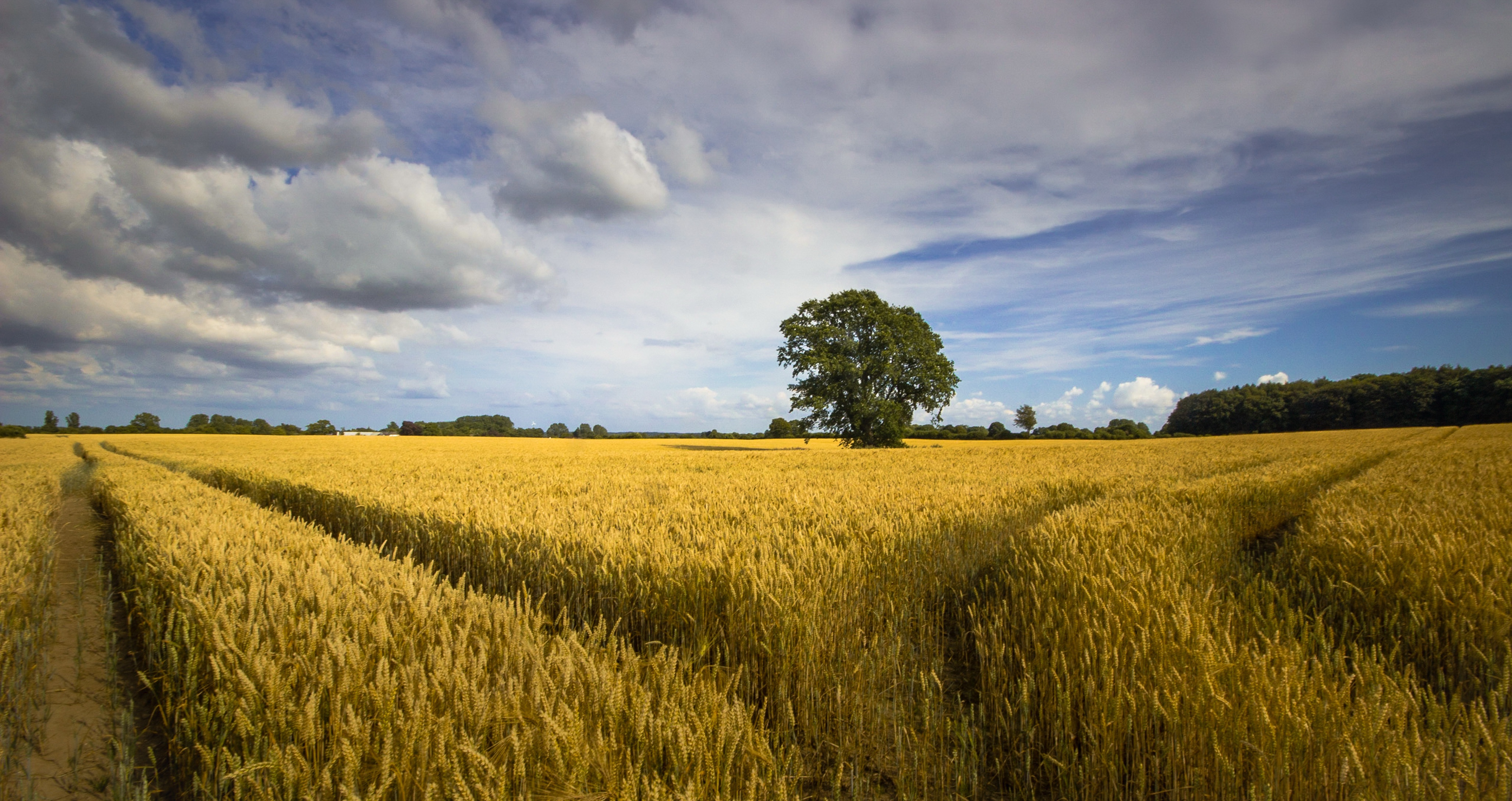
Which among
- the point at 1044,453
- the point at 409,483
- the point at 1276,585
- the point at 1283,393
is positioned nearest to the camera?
the point at 1276,585

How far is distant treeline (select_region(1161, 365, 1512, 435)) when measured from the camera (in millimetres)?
58938

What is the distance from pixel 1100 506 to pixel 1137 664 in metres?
4.41

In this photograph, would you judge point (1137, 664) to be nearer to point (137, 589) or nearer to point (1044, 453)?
point (137, 589)

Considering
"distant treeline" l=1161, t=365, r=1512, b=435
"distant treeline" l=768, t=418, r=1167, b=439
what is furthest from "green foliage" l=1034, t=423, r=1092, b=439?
"distant treeline" l=1161, t=365, r=1512, b=435

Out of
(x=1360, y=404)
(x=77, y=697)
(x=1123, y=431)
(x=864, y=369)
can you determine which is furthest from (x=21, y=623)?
(x=1360, y=404)

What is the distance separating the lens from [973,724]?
2826mm

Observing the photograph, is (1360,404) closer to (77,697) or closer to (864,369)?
(864,369)

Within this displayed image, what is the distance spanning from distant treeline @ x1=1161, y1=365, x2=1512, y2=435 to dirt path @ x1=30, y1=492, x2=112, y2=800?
87418 millimetres

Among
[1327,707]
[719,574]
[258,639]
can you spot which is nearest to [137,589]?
[258,639]

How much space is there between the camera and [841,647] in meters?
3.14

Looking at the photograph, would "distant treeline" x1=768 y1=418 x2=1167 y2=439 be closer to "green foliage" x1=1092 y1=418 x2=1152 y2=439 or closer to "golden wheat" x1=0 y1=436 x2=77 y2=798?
"green foliage" x1=1092 y1=418 x2=1152 y2=439

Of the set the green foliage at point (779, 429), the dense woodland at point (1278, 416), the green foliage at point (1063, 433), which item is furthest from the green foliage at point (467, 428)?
the green foliage at point (1063, 433)

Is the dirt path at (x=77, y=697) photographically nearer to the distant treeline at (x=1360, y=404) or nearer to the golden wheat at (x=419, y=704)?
the golden wheat at (x=419, y=704)

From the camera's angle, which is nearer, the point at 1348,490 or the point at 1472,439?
the point at 1348,490
